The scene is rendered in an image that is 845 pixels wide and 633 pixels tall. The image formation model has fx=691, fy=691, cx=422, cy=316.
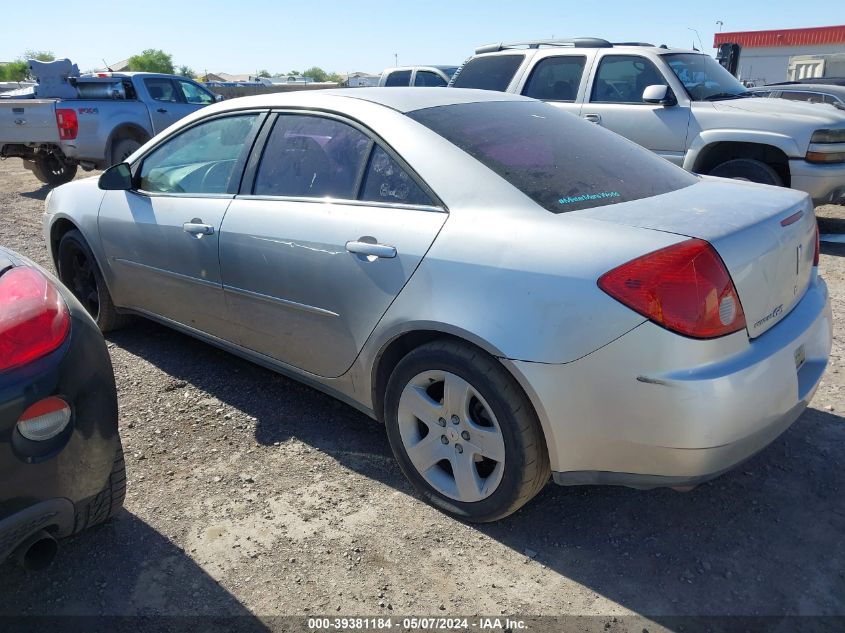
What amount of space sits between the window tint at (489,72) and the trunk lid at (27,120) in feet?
22.1

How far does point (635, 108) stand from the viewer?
716 cm

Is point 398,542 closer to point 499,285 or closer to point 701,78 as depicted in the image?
point 499,285

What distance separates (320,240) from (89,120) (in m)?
9.88

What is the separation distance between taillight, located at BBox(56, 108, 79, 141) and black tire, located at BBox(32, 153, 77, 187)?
4.63 ft

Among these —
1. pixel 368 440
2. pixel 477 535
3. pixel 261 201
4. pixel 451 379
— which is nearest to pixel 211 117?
pixel 261 201

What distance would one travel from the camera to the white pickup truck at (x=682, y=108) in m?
6.35

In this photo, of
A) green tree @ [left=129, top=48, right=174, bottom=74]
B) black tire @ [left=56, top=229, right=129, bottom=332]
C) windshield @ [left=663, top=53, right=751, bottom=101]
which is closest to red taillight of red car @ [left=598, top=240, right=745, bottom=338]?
black tire @ [left=56, top=229, right=129, bottom=332]

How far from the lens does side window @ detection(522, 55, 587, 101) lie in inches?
298

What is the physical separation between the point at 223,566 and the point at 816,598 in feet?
6.63

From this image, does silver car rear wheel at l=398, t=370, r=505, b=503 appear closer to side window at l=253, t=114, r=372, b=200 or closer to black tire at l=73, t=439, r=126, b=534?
side window at l=253, t=114, r=372, b=200

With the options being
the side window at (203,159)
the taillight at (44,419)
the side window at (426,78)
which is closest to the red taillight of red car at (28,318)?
the taillight at (44,419)

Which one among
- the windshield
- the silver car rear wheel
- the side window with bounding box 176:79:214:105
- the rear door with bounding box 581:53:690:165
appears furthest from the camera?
the side window with bounding box 176:79:214:105

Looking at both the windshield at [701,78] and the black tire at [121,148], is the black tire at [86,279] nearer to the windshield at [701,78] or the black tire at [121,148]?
the windshield at [701,78]

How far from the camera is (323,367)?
308 centimetres
